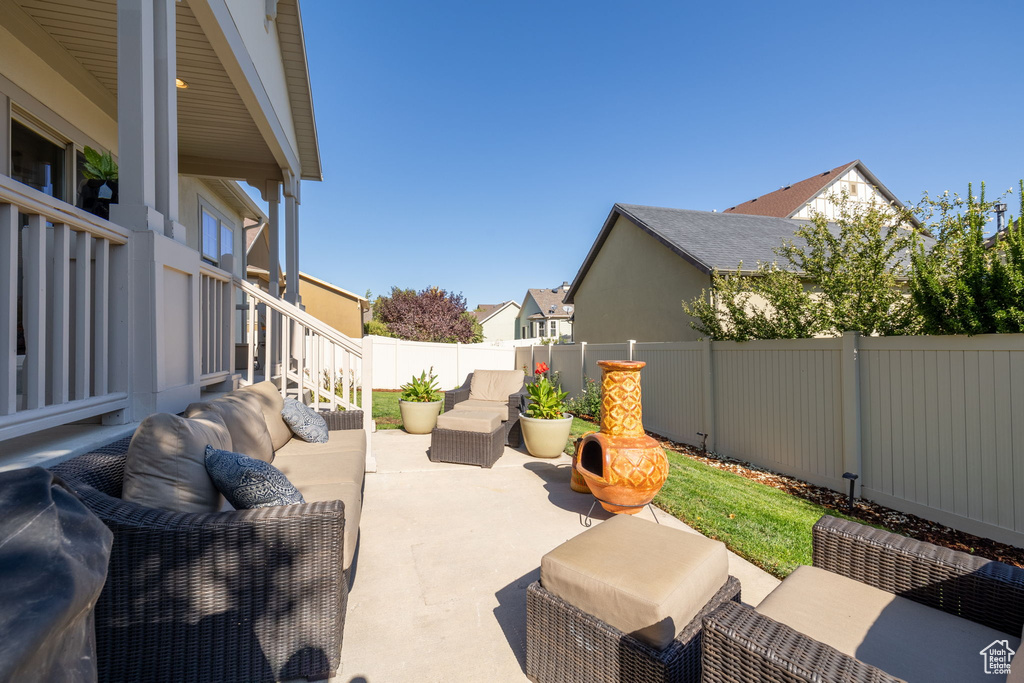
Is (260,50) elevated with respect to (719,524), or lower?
elevated

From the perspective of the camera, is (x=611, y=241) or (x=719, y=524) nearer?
(x=719, y=524)

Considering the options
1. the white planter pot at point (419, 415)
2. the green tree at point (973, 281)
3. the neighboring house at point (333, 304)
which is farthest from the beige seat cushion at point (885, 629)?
the neighboring house at point (333, 304)

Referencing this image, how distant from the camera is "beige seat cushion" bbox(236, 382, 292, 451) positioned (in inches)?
148

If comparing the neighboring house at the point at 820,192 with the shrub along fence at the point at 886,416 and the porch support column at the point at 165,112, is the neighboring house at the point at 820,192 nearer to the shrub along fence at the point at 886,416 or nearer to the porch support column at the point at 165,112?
the shrub along fence at the point at 886,416

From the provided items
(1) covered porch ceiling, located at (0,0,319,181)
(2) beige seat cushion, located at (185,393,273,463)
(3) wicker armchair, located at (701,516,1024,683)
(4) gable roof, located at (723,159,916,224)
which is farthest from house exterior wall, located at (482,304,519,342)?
(3) wicker armchair, located at (701,516,1024,683)

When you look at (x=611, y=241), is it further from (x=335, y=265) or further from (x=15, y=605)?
(x=335, y=265)

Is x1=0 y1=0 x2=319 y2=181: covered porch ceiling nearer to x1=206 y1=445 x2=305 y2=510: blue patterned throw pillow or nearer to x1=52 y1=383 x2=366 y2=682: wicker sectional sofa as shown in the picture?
x1=206 y1=445 x2=305 y2=510: blue patterned throw pillow

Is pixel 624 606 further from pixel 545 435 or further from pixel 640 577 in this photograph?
pixel 545 435

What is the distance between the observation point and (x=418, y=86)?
12945 mm

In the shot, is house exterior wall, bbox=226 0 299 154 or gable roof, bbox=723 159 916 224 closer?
house exterior wall, bbox=226 0 299 154

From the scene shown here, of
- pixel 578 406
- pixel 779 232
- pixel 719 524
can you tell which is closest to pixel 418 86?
pixel 578 406

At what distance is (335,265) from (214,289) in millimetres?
32913

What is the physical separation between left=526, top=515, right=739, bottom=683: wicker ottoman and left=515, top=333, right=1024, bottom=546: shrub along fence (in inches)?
115

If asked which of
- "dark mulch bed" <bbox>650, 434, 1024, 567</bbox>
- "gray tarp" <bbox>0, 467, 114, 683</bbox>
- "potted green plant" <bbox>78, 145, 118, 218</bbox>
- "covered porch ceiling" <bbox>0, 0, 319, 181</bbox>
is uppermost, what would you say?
"covered porch ceiling" <bbox>0, 0, 319, 181</bbox>
